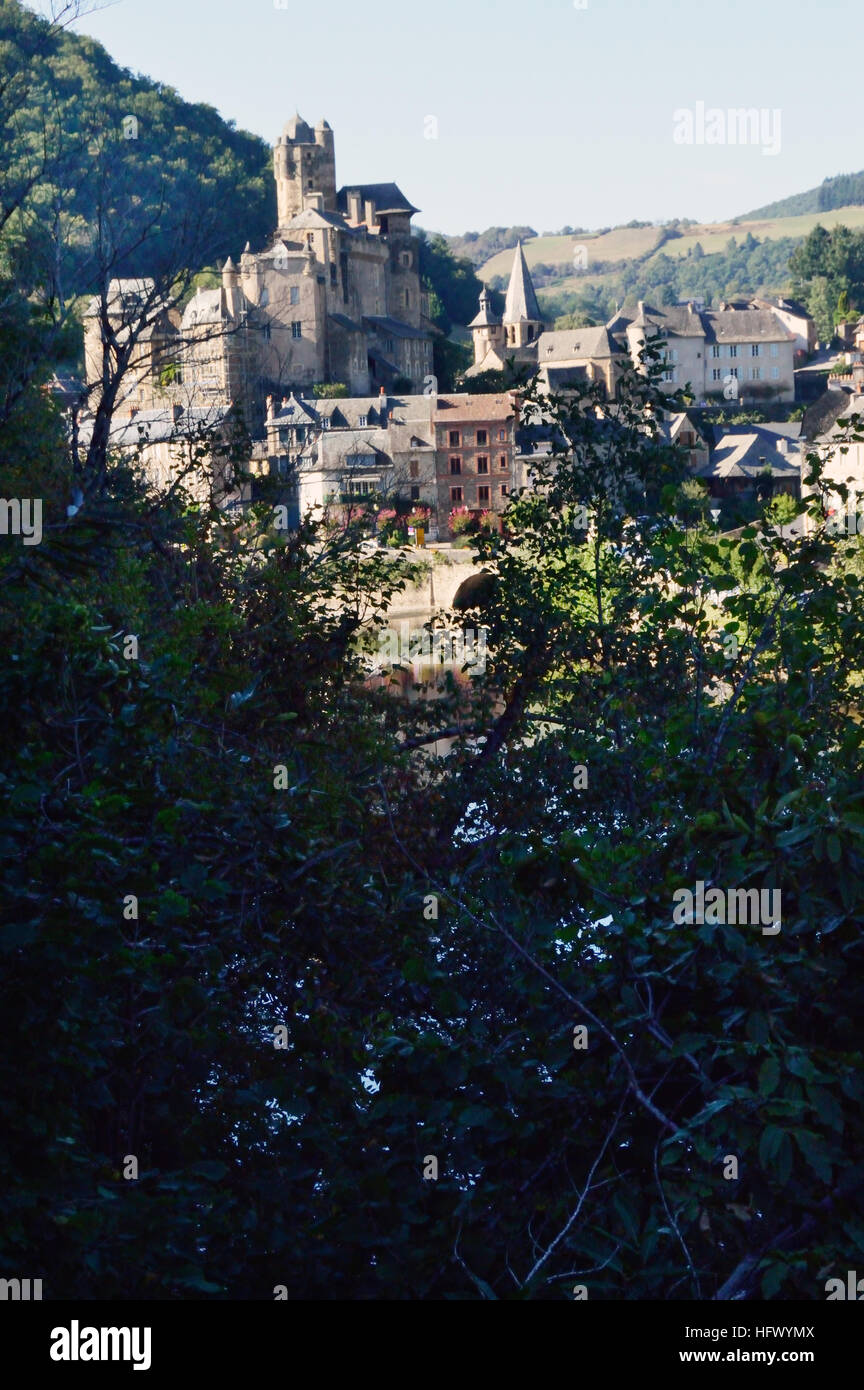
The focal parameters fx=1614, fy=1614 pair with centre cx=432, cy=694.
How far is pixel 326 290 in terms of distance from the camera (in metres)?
88.9

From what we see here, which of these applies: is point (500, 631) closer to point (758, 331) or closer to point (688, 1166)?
point (688, 1166)

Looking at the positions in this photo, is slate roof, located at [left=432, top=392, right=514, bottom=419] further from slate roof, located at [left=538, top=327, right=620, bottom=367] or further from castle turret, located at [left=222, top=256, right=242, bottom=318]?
slate roof, located at [left=538, top=327, right=620, bottom=367]

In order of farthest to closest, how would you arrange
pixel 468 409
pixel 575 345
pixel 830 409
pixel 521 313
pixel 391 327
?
pixel 521 313
pixel 575 345
pixel 391 327
pixel 468 409
pixel 830 409

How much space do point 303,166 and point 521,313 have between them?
16.5m

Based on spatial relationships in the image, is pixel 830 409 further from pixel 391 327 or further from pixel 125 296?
pixel 125 296

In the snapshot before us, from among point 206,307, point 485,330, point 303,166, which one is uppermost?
point 303,166

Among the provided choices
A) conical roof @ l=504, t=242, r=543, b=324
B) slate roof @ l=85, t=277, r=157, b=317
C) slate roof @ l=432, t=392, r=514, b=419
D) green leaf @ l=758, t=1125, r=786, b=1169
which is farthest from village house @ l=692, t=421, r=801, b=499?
green leaf @ l=758, t=1125, r=786, b=1169

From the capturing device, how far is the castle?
80500 millimetres

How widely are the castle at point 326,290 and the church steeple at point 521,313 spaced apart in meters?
6.82

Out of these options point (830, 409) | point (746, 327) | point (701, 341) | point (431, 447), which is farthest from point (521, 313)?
point (830, 409)

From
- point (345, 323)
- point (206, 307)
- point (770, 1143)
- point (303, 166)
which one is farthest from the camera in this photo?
point (303, 166)

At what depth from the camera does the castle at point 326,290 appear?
80.5 meters

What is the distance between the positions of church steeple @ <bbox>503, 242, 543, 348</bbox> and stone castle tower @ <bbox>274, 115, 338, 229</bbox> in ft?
41.6
